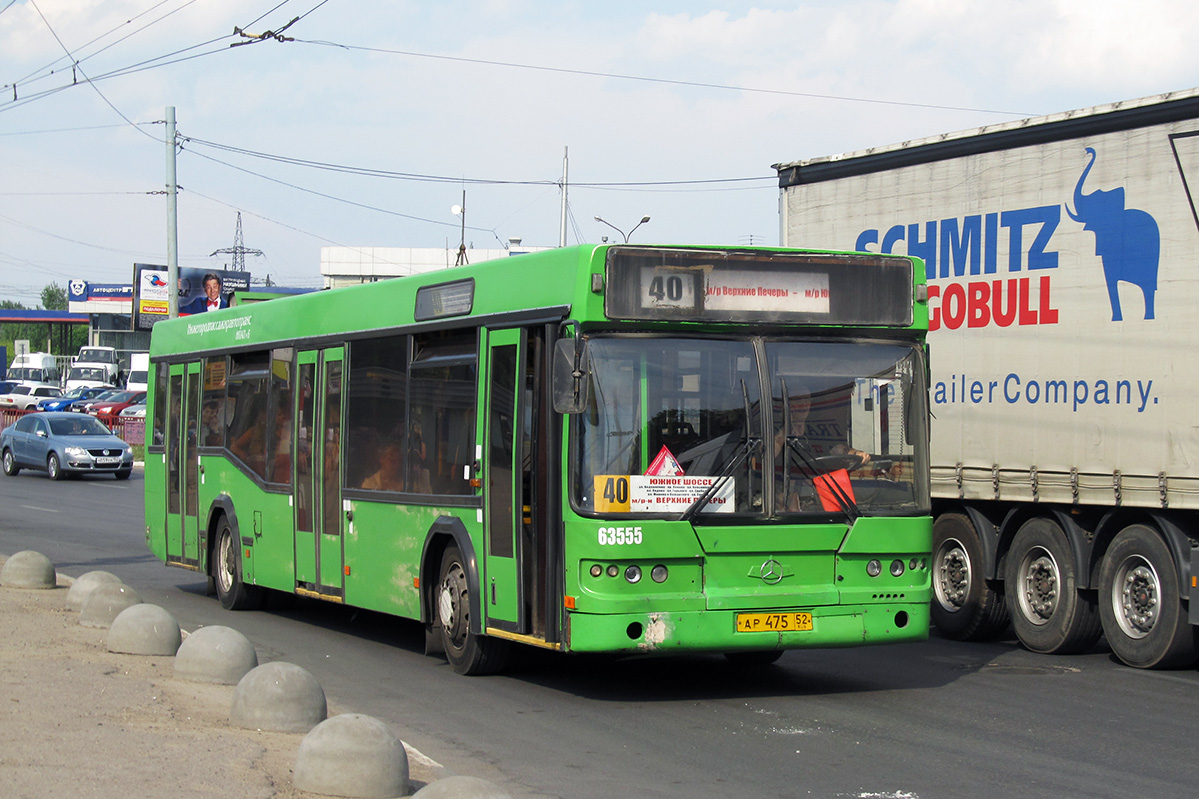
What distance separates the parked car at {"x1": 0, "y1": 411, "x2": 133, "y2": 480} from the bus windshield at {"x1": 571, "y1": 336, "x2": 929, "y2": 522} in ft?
101

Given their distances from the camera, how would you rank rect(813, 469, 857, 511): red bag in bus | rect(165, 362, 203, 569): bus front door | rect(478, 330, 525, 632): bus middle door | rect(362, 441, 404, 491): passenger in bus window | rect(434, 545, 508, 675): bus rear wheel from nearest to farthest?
rect(813, 469, 857, 511): red bag in bus
rect(478, 330, 525, 632): bus middle door
rect(434, 545, 508, 675): bus rear wheel
rect(362, 441, 404, 491): passenger in bus window
rect(165, 362, 203, 569): bus front door

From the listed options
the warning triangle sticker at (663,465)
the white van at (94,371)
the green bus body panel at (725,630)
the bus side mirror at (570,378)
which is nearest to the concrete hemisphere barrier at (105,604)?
the green bus body panel at (725,630)

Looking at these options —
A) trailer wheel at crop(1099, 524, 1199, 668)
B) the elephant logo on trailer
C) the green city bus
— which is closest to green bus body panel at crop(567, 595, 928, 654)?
the green city bus

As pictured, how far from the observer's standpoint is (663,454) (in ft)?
29.8

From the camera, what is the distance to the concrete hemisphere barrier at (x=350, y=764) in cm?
634

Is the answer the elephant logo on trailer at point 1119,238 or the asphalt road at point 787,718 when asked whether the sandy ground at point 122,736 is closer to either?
the asphalt road at point 787,718

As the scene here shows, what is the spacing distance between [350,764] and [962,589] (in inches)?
316

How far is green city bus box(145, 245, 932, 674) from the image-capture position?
29.8 ft

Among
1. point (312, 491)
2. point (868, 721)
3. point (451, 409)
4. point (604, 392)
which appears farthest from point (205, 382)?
point (868, 721)

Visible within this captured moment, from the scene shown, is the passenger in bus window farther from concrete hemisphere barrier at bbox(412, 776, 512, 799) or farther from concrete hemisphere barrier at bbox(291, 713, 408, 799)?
concrete hemisphere barrier at bbox(412, 776, 512, 799)

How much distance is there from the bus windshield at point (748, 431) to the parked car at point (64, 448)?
101 feet

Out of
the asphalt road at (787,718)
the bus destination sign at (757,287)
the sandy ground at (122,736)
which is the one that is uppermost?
the bus destination sign at (757,287)

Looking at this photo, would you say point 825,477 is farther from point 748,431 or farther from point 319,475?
point 319,475

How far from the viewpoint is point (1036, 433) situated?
39.3 ft
